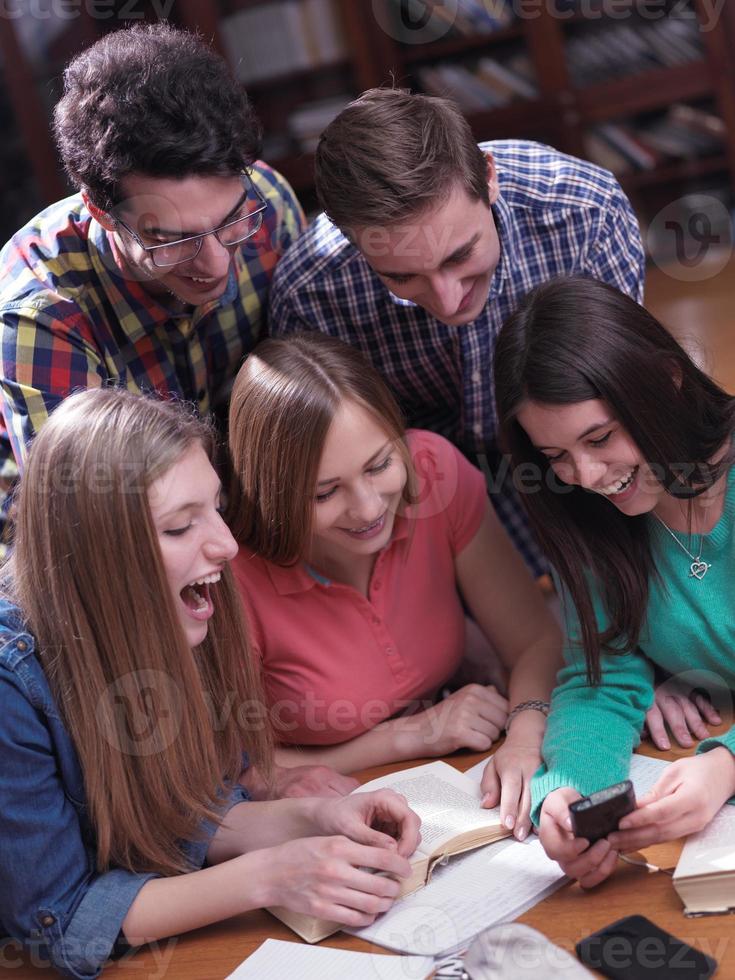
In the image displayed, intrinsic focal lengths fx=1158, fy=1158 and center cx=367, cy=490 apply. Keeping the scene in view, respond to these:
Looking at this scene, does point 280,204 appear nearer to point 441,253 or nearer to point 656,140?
point 441,253

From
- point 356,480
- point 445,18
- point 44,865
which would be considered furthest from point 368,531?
point 445,18

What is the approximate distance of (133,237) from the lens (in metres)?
1.66

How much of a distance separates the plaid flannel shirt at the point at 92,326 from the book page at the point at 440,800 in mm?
649

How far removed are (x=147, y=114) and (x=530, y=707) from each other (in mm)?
969

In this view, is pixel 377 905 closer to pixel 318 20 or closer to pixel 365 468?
pixel 365 468

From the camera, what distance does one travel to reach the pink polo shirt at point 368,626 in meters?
1.73

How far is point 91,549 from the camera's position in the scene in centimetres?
128

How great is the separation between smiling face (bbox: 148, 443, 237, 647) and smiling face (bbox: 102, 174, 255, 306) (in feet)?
1.28

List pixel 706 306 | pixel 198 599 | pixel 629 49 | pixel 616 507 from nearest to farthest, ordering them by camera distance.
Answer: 1. pixel 198 599
2. pixel 616 507
3. pixel 706 306
4. pixel 629 49

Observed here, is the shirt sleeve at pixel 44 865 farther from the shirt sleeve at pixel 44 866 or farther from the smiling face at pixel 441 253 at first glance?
the smiling face at pixel 441 253

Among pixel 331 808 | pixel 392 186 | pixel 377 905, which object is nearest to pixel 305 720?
pixel 331 808

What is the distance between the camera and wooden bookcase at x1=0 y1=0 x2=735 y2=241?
14.9 feet

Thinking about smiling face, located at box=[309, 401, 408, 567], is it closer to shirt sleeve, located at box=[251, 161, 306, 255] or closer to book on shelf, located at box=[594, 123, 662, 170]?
shirt sleeve, located at box=[251, 161, 306, 255]

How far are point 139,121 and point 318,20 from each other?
11.0 feet
